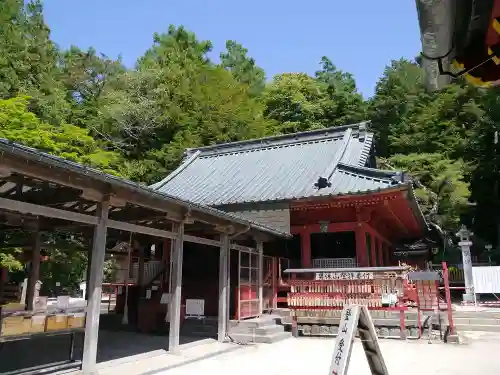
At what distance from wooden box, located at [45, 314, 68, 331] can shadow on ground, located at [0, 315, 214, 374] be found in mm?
1127

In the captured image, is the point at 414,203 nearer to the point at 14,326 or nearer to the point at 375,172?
the point at 375,172

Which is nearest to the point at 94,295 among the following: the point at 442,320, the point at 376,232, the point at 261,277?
the point at 261,277

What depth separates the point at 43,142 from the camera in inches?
621

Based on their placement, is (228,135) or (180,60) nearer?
(228,135)

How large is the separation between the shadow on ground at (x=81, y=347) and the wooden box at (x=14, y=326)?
1142mm

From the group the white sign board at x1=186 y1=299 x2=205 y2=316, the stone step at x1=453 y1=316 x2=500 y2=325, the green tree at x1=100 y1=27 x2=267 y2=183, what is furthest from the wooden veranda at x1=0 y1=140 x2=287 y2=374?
the green tree at x1=100 y1=27 x2=267 y2=183

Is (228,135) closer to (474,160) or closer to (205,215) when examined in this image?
(474,160)

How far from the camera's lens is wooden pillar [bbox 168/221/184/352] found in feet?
27.7

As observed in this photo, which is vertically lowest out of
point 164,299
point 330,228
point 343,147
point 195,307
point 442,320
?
point 442,320

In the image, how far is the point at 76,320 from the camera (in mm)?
6676

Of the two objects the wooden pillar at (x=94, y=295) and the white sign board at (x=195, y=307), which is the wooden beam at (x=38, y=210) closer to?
the wooden pillar at (x=94, y=295)

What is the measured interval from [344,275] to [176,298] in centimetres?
539

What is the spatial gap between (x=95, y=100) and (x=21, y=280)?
16.1m

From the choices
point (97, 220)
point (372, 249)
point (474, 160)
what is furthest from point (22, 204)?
point (474, 160)
